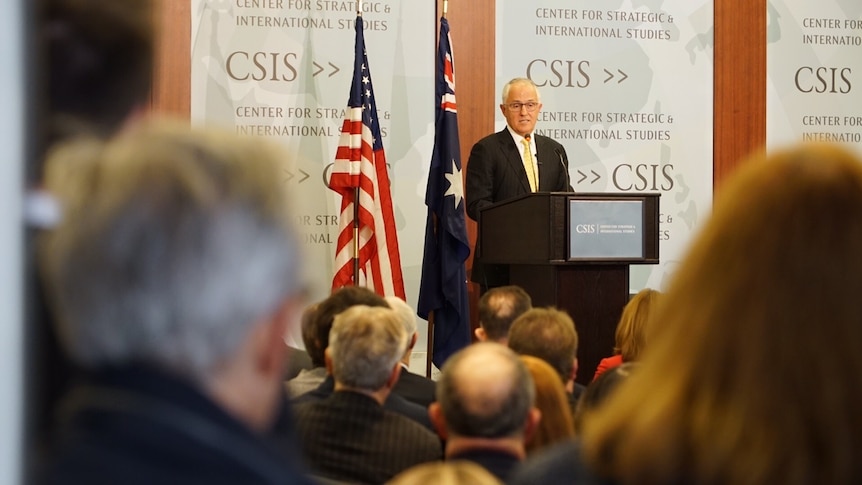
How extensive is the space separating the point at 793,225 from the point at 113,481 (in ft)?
2.57

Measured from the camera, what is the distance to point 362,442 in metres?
2.75

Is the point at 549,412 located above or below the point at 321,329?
below

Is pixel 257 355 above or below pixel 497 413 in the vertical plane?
above

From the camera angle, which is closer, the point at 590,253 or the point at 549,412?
the point at 549,412

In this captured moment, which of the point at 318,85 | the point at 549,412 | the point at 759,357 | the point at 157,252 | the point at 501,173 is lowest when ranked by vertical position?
the point at 549,412

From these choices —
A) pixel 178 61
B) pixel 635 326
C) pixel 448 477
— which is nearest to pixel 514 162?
pixel 178 61

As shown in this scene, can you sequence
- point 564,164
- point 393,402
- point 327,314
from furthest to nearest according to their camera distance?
point 564,164 < point 327,314 < point 393,402

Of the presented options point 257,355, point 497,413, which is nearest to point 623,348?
point 497,413

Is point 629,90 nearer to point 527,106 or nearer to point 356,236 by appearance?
point 527,106

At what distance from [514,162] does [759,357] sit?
552 centimetres

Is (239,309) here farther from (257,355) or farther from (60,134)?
(60,134)

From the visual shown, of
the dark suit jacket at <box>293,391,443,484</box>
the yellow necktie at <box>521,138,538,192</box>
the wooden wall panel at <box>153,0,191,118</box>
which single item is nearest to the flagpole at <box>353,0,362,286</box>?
the yellow necktie at <box>521,138,538,192</box>

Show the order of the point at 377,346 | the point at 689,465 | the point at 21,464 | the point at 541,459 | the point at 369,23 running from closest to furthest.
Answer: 1. the point at 21,464
2. the point at 689,465
3. the point at 541,459
4. the point at 377,346
5. the point at 369,23

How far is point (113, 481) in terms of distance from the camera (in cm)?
93
